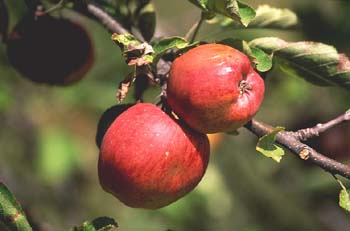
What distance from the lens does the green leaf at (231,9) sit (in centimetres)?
117

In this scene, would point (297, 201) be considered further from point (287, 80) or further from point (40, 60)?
point (40, 60)

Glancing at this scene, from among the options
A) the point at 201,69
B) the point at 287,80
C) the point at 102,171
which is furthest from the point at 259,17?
the point at 287,80

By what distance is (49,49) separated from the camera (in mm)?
1581

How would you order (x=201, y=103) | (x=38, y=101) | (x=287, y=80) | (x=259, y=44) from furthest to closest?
(x=38, y=101) → (x=287, y=80) → (x=259, y=44) → (x=201, y=103)

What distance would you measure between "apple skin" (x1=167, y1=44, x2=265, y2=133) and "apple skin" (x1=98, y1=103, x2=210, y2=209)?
4cm

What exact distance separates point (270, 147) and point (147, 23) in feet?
1.50

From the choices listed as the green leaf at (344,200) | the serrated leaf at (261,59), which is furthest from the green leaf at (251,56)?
the green leaf at (344,200)

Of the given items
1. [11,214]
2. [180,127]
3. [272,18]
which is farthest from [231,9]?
[11,214]

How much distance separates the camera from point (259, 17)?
1.50 meters

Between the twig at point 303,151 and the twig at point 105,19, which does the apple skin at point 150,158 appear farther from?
the twig at point 105,19

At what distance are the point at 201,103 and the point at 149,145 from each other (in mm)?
106

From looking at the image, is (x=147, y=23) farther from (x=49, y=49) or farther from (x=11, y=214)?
(x=11, y=214)

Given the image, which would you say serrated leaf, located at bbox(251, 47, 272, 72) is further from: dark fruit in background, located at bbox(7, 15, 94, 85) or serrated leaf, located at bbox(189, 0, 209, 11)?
dark fruit in background, located at bbox(7, 15, 94, 85)

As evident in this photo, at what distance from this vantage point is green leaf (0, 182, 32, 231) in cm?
118
